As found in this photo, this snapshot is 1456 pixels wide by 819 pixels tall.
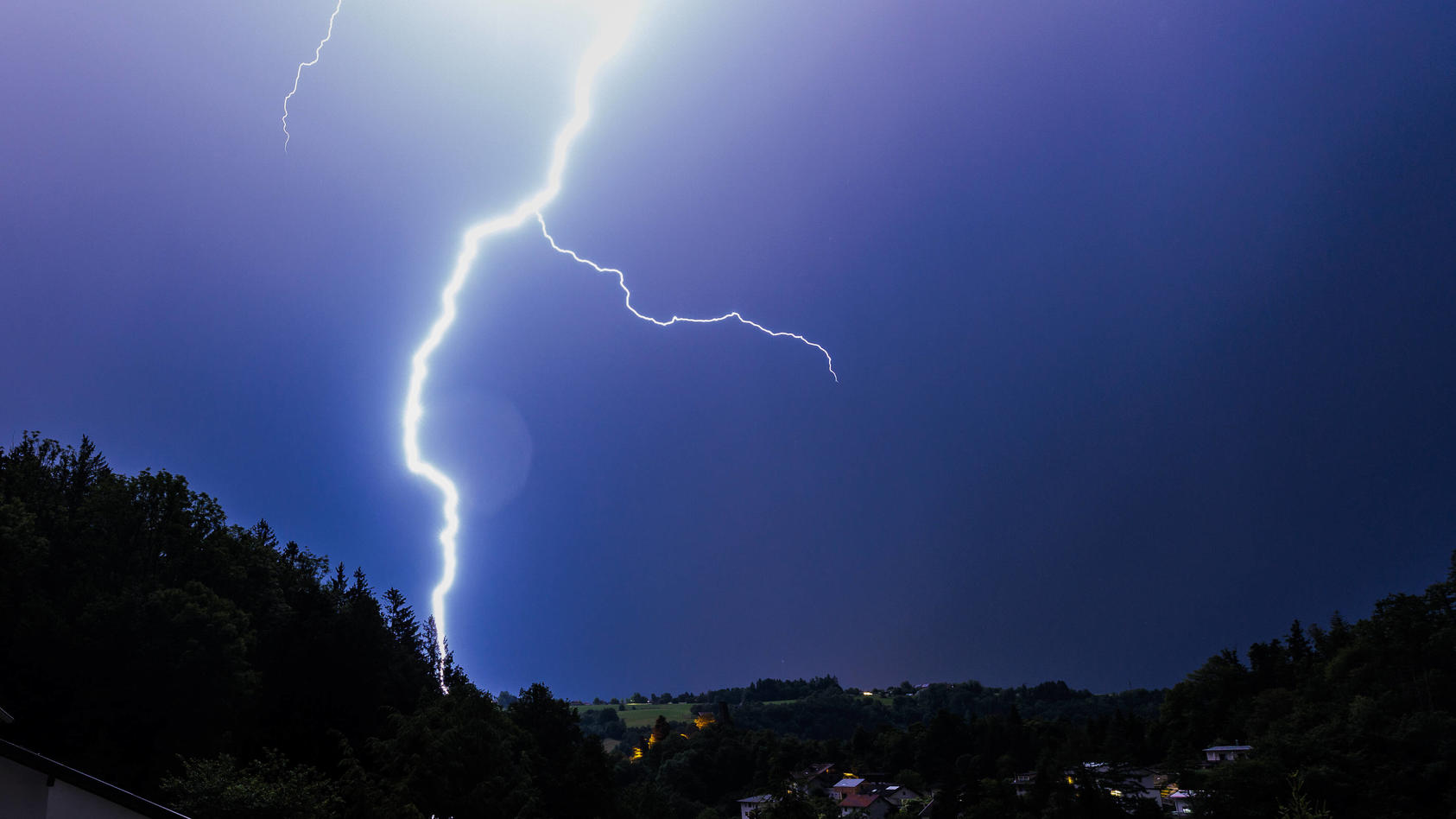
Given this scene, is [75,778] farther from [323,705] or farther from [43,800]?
[323,705]

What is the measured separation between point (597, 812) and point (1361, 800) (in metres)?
28.0

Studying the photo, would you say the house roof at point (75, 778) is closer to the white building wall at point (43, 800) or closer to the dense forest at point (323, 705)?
the white building wall at point (43, 800)

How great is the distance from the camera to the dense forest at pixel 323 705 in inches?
618

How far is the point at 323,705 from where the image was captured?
1906cm

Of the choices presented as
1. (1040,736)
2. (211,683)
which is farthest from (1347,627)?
(211,683)

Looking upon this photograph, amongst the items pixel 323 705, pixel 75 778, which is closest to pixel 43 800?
pixel 75 778

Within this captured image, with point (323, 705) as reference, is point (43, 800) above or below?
below

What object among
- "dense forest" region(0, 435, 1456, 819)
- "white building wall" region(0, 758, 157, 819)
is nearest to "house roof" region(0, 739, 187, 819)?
"white building wall" region(0, 758, 157, 819)

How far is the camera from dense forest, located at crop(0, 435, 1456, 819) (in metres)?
15.7

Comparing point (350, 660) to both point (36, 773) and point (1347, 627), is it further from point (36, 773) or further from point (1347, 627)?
point (1347, 627)

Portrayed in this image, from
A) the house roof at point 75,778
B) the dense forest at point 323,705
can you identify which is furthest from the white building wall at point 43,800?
the dense forest at point 323,705

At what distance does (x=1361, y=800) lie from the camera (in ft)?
98.2

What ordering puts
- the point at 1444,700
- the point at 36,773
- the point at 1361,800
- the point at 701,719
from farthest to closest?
the point at 701,719
the point at 1444,700
the point at 1361,800
the point at 36,773

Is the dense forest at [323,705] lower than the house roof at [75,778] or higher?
higher
